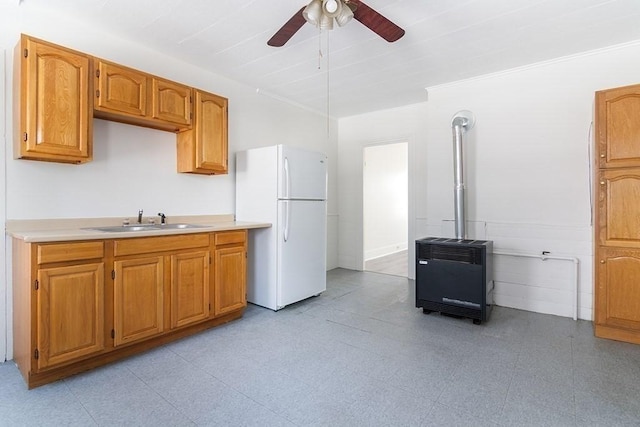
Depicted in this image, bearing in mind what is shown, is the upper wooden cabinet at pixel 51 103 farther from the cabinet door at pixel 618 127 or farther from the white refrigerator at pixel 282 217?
the cabinet door at pixel 618 127

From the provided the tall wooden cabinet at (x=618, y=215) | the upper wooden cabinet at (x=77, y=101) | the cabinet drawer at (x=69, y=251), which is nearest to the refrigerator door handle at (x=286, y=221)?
the upper wooden cabinet at (x=77, y=101)

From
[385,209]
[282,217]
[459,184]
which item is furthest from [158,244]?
[385,209]

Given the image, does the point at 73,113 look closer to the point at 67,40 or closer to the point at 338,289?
the point at 67,40

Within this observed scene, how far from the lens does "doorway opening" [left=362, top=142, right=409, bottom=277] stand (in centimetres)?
607

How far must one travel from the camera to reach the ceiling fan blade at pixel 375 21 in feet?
6.09

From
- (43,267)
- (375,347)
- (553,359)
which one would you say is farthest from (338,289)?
(43,267)

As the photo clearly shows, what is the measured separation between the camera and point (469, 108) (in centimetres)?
376

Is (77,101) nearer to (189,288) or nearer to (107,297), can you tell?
(107,297)

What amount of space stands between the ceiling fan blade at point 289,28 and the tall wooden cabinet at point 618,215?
2.53m

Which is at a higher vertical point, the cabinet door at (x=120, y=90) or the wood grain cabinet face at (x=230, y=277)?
the cabinet door at (x=120, y=90)

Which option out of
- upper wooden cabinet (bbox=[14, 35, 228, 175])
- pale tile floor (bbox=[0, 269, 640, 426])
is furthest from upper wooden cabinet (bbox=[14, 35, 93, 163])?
pale tile floor (bbox=[0, 269, 640, 426])

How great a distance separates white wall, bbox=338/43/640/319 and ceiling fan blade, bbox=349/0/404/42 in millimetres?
2101

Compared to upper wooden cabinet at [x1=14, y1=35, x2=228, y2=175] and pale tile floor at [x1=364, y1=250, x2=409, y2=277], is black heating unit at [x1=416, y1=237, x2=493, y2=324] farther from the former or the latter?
upper wooden cabinet at [x1=14, y1=35, x2=228, y2=175]

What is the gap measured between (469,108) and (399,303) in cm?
237
